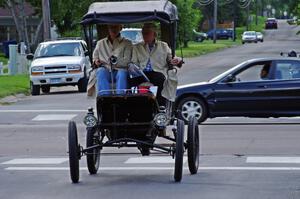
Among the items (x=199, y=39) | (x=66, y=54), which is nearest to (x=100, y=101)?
(x=66, y=54)

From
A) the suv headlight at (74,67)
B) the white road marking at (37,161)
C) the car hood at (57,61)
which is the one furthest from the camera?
the car hood at (57,61)

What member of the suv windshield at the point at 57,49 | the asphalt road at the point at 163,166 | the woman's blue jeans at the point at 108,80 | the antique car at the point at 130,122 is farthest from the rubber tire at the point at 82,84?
the woman's blue jeans at the point at 108,80

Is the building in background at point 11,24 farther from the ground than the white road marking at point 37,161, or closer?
closer

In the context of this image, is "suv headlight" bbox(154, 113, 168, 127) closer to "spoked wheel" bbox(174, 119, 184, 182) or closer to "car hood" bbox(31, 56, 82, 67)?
"spoked wheel" bbox(174, 119, 184, 182)

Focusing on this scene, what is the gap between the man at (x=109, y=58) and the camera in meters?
11.2

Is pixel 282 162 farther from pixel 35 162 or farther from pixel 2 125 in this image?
pixel 2 125

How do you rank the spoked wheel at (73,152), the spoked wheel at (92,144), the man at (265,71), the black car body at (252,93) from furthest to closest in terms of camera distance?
1. the man at (265,71)
2. the black car body at (252,93)
3. the spoked wheel at (92,144)
4. the spoked wheel at (73,152)

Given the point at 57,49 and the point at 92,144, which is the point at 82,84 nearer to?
the point at 57,49

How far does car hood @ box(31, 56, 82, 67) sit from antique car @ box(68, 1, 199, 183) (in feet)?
65.0

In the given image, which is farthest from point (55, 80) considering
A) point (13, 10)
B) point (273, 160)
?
point (13, 10)

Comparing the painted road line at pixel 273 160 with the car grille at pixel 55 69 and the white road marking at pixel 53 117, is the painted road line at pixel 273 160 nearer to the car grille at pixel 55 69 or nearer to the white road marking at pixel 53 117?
the white road marking at pixel 53 117

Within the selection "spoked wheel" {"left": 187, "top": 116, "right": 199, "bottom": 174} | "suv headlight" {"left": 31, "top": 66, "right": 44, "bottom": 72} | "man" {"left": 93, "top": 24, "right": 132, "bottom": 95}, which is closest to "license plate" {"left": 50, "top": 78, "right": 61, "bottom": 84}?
"suv headlight" {"left": 31, "top": 66, "right": 44, "bottom": 72}

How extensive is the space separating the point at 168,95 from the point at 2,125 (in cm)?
1000

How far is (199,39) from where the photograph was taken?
106188 millimetres
